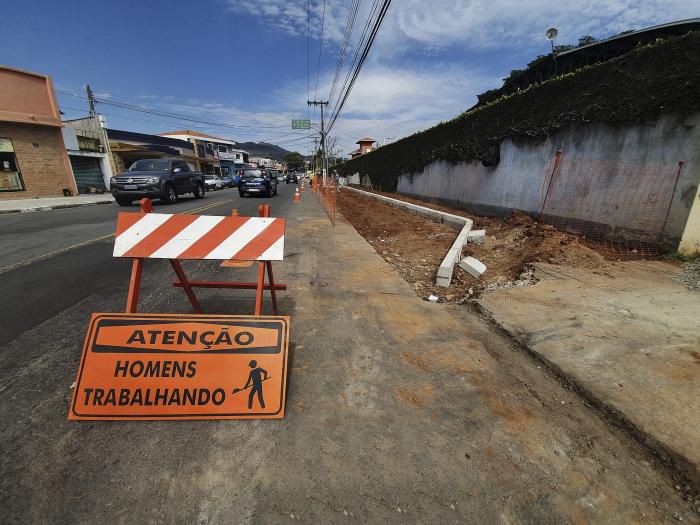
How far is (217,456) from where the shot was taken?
1.79 metres

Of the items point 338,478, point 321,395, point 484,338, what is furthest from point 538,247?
point 338,478

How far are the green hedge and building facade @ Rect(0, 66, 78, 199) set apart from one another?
22763 mm

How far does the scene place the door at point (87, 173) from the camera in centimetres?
2248

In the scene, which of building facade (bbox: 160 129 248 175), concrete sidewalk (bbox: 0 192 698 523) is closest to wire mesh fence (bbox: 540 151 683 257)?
concrete sidewalk (bbox: 0 192 698 523)

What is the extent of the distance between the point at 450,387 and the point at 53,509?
2.38 meters

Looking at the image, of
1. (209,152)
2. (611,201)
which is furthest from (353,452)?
(209,152)

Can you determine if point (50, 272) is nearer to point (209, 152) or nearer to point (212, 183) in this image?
point (212, 183)

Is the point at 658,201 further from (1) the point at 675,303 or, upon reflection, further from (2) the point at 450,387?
(2) the point at 450,387

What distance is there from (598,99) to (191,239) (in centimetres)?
876

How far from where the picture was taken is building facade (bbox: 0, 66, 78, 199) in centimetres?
1673

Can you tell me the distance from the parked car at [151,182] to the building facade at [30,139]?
8734 mm

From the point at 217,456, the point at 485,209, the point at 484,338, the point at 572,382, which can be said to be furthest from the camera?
the point at 485,209

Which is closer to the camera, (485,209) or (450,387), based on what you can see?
(450,387)

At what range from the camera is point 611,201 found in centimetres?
647
